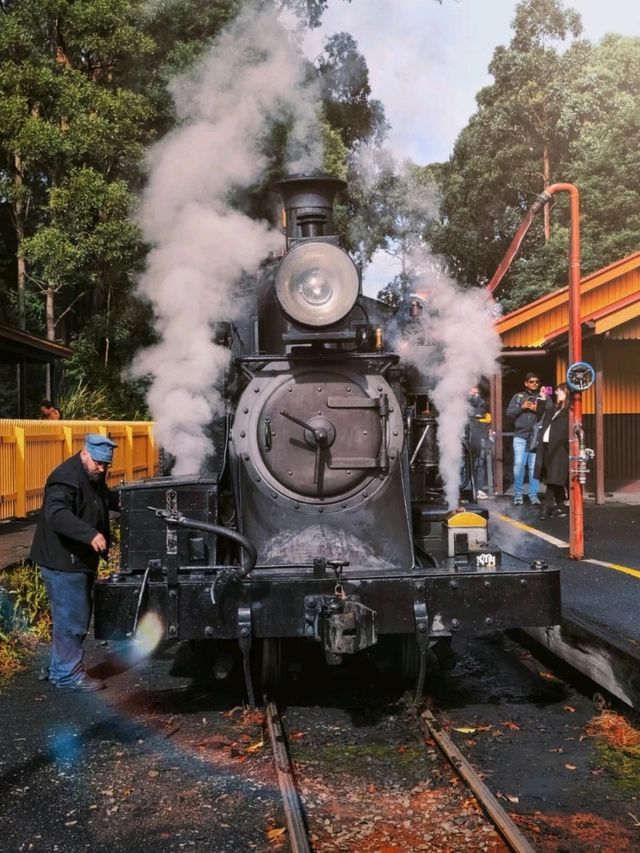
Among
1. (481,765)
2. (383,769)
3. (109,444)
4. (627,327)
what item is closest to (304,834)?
(383,769)

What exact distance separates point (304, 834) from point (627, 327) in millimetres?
12132

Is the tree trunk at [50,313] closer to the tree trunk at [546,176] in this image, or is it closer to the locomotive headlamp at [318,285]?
the locomotive headlamp at [318,285]

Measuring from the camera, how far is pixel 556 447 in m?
11.9

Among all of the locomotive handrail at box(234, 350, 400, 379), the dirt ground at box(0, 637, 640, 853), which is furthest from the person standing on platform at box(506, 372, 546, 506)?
the locomotive handrail at box(234, 350, 400, 379)

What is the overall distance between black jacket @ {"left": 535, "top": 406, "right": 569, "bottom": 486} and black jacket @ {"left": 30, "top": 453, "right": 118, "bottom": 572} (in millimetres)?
7674

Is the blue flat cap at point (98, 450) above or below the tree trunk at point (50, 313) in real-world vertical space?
below

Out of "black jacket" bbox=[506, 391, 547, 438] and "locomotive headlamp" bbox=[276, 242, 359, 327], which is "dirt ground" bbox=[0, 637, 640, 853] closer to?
"locomotive headlamp" bbox=[276, 242, 359, 327]

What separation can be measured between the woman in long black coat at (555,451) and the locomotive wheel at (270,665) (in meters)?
7.53

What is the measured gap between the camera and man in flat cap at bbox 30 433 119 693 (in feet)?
17.9

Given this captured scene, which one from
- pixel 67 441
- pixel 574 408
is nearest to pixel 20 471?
pixel 67 441

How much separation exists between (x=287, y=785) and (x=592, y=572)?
16.2 feet

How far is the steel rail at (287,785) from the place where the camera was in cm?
327

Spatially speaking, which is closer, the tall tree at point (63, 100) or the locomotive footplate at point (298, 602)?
the locomotive footplate at point (298, 602)

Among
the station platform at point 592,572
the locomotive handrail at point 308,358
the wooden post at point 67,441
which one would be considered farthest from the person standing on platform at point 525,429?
the locomotive handrail at point 308,358
